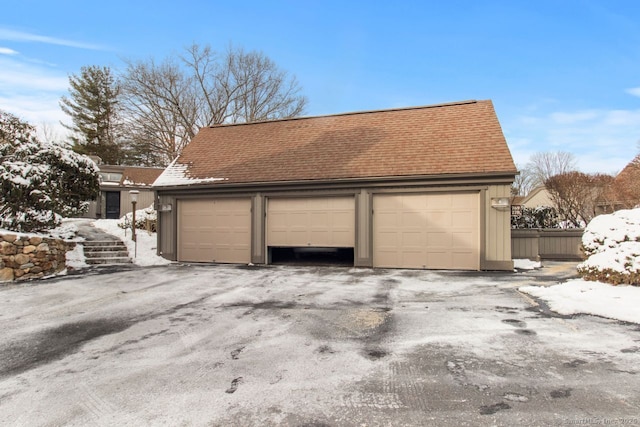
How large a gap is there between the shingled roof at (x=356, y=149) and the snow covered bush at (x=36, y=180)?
224cm

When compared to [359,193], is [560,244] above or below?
below

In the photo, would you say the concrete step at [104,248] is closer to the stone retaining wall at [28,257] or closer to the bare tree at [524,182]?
the stone retaining wall at [28,257]

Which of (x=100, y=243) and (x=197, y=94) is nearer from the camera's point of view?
(x=100, y=243)

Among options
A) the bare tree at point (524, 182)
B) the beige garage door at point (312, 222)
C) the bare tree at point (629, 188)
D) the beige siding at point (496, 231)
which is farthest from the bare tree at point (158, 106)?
the bare tree at point (524, 182)

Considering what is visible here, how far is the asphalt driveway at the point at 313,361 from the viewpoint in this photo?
247 centimetres

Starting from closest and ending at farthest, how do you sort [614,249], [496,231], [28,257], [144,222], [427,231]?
[614,249] < [28,257] < [496,231] < [427,231] < [144,222]

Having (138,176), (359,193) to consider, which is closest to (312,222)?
(359,193)

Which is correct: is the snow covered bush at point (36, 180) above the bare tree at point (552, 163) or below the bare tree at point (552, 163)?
below

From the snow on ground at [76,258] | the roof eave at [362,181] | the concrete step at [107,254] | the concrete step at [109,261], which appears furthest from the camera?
the concrete step at [107,254]

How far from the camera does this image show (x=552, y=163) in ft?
88.8

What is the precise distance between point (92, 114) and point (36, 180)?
26.4 metres

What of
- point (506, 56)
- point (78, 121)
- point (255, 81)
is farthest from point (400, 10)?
point (78, 121)

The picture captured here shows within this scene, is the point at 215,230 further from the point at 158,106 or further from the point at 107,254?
the point at 158,106

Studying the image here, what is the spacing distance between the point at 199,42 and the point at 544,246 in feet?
80.7
